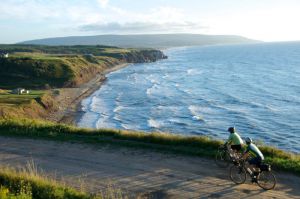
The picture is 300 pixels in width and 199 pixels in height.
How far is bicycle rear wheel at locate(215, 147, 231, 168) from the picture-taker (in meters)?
20.4

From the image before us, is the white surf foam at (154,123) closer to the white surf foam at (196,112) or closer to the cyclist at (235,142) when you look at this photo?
the white surf foam at (196,112)

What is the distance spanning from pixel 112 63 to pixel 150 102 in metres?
90.6

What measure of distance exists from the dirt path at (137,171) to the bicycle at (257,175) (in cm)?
29

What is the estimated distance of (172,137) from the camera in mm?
24672

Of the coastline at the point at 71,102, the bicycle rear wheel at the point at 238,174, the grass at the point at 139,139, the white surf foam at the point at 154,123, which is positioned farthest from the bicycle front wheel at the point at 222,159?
the coastline at the point at 71,102

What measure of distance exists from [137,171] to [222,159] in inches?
173

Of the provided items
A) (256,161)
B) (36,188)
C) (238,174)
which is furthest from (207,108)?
(36,188)

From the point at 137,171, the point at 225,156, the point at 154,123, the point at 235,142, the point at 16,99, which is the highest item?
the point at 235,142

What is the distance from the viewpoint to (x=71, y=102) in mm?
71688

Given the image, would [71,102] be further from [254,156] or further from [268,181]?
[268,181]

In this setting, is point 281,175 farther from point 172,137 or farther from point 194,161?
point 172,137

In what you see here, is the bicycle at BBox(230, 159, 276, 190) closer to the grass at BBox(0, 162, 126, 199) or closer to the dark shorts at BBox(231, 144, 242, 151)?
the dark shorts at BBox(231, 144, 242, 151)

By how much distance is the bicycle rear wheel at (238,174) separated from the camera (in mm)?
18147

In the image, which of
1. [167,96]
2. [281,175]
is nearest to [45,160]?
[281,175]
